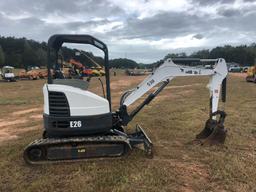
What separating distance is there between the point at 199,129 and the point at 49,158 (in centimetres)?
504

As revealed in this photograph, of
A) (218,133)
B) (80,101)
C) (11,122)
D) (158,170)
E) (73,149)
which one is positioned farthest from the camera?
(11,122)

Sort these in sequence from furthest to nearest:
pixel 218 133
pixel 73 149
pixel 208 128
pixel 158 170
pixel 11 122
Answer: pixel 11 122, pixel 208 128, pixel 218 133, pixel 73 149, pixel 158 170

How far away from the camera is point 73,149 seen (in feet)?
23.1

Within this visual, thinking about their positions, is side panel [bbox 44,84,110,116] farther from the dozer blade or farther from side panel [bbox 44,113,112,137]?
the dozer blade

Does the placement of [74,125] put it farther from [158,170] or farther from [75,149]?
[158,170]

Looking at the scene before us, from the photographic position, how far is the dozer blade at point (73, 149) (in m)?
7.02

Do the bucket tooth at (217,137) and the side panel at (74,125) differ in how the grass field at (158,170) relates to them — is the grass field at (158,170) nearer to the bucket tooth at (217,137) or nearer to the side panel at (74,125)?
the bucket tooth at (217,137)

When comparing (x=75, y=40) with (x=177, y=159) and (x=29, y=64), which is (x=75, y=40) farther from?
(x=29, y=64)

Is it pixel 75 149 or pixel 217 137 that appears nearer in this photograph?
pixel 75 149

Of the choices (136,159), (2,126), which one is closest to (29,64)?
(2,126)

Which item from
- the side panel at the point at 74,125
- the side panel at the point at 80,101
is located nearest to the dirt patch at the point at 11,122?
the side panel at the point at 74,125

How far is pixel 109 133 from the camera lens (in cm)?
767

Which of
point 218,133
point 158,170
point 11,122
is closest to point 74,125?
point 158,170

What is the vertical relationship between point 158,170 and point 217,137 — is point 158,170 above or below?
below
